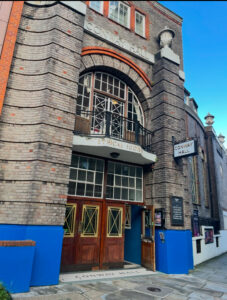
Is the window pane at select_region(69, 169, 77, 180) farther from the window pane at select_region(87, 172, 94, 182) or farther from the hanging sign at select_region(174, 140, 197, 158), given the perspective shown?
the hanging sign at select_region(174, 140, 197, 158)

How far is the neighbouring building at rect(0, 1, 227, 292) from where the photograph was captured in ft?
18.2

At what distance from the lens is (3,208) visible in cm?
536

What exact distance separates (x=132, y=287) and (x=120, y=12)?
34.4ft

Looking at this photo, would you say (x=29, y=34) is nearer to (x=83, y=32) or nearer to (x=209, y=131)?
(x=83, y=32)

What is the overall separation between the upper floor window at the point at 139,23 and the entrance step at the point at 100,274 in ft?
32.1

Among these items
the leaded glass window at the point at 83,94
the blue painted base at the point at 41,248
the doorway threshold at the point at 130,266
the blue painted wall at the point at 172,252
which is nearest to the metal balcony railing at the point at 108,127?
the leaded glass window at the point at 83,94

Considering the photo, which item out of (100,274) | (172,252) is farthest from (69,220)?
(172,252)

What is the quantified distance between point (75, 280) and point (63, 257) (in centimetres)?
89

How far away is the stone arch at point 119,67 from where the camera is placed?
797cm

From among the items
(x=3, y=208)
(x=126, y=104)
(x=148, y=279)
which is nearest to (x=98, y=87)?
(x=126, y=104)

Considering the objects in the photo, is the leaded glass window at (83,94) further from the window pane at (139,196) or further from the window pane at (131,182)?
the window pane at (139,196)

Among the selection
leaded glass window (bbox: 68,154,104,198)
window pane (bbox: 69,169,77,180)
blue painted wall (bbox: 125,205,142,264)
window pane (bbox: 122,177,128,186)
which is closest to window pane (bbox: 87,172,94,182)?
leaded glass window (bbox: 68,154,104,198)

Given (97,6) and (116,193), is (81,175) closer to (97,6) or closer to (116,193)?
(116,193)

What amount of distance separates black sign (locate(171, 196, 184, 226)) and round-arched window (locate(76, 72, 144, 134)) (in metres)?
3.27
